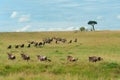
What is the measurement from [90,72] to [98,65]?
1.79 m

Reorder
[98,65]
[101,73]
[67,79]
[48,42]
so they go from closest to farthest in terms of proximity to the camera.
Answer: [67,79] → [101,73] → [98,65] → [48,42]

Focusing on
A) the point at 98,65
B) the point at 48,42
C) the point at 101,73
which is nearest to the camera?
the point at 101,73

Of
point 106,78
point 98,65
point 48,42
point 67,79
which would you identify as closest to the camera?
point 67,79

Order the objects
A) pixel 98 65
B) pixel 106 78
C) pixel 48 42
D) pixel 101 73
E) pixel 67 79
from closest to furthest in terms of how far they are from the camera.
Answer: pixel 67 79, pixel 106 78, pixel 101 73, pixel 98 65, pixel 48 42

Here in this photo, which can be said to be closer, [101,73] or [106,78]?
[106,78]

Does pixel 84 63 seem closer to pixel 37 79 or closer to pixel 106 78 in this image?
pixel 106 78

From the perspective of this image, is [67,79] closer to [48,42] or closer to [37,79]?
[37,79]

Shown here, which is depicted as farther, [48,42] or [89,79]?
[48,42]

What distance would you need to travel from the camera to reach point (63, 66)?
25.5 m

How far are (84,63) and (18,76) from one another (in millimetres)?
6317

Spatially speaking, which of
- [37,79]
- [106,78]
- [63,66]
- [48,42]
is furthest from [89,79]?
[48,42]

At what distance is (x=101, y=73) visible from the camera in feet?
79.6

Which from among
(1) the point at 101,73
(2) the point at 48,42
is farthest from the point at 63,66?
(2) the point at 48,42

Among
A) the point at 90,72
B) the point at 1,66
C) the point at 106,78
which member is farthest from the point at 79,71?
the point at 1,66
